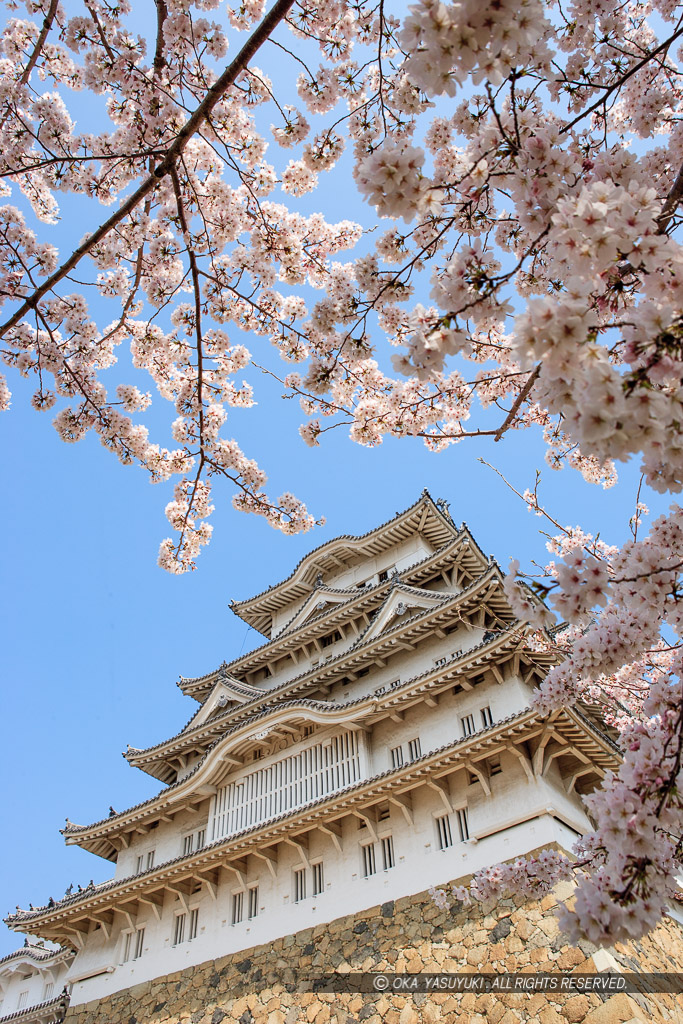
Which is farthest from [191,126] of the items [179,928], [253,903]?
[179,928]

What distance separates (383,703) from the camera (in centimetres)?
1327

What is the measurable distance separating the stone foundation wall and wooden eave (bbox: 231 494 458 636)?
1059cm

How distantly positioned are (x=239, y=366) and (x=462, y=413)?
9.99ft

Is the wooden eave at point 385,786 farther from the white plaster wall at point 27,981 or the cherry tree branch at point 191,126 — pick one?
the cherry tree branch at point 191,126

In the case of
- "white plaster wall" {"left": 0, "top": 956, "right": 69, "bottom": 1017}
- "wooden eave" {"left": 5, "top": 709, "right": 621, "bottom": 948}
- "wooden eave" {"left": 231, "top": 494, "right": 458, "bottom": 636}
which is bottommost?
"wooden eave" {"left": 5, "top": 709, "right": 621, "bottom": 948}

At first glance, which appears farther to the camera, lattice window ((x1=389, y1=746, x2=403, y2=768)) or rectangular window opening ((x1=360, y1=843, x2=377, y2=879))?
lattice window ((x1=389, y1=746, x2=403, y2=768))

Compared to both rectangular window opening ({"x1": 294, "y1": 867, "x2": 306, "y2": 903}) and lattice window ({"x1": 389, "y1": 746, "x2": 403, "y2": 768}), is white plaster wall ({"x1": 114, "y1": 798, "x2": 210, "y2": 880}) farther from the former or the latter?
lattice window ({"x1": 389, "y1": 746, "x2": 403, "y2": 768})

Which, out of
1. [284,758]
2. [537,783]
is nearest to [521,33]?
[537,783]

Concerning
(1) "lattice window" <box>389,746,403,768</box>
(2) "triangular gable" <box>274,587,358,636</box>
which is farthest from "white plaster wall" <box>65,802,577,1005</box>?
(2) "triangular gable" <box>274,587,358,636</box>

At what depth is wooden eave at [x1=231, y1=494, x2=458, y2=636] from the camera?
64.0ft

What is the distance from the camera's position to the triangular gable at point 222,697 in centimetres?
1847

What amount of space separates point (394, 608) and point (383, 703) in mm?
3257

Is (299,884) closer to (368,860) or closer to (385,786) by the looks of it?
(368,860)

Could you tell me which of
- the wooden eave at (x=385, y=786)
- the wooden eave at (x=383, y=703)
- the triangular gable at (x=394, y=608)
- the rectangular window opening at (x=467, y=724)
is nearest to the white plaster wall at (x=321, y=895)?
the wooden eave at (x=385, y=786)
